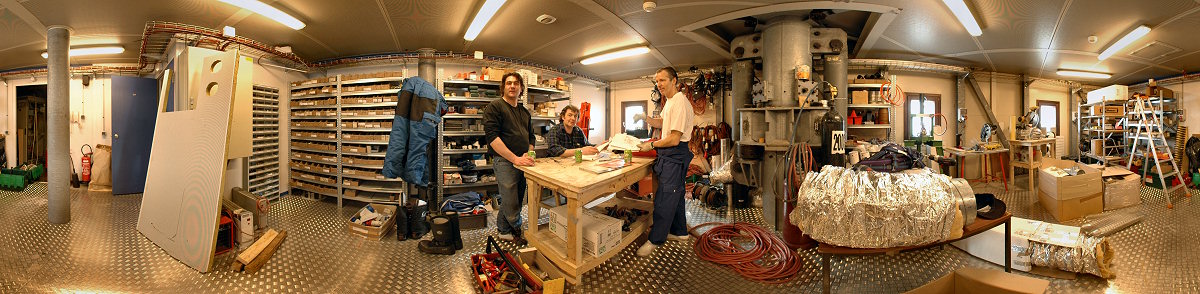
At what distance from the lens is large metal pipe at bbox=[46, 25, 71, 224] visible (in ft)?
12.3

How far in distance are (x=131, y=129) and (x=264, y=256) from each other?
17.1ft

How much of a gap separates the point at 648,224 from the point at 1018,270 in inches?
96.5

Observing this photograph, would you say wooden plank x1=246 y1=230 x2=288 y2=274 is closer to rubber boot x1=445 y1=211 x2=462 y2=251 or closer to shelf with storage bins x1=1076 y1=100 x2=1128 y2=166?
rubber boot x1=445 y1=211 x2=462 y2=251

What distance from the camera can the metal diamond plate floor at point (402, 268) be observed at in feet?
7.81

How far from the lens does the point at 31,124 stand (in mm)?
7332

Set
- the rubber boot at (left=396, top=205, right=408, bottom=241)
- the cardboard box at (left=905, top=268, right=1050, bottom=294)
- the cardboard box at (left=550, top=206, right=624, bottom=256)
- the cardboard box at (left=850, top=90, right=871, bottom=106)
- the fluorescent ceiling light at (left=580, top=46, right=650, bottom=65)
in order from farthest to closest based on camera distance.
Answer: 1. the cardboard box at (left=850, top=90, right=871, bottom=106)
2. the fluorescent ceiling light at (left=580, top=46, right=650, bottom=65)
3. the rubber boot at (left=396, top=205, right=408, bottom=241)
4. the cardboard box at (left=550, top=206, right=624, bottom=256)
5. the cardboard box at (left=905, top=268, right=1050, bottom=294)

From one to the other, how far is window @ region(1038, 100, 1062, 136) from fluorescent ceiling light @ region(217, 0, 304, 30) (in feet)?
42.4

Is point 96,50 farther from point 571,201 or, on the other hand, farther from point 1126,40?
point 1126,40

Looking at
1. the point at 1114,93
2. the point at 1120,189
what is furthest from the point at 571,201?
the point at 1114,93

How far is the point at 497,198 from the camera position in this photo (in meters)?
4.77

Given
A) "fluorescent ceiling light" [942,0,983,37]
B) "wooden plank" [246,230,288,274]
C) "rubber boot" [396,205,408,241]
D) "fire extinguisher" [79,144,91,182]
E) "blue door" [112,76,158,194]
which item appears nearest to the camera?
"wooden plank" [246,230,288,274]

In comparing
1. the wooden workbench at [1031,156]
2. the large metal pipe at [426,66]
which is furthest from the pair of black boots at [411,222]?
the wooden workbench at [1031,156]

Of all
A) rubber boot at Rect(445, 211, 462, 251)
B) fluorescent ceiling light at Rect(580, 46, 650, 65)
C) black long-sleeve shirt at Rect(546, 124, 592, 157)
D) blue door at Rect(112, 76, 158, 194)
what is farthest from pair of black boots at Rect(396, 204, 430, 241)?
blue door at Rect(112, 76, 158, 194)

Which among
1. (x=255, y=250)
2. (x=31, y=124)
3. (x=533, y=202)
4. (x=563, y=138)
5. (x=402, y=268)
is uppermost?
(x=31, y=124)
